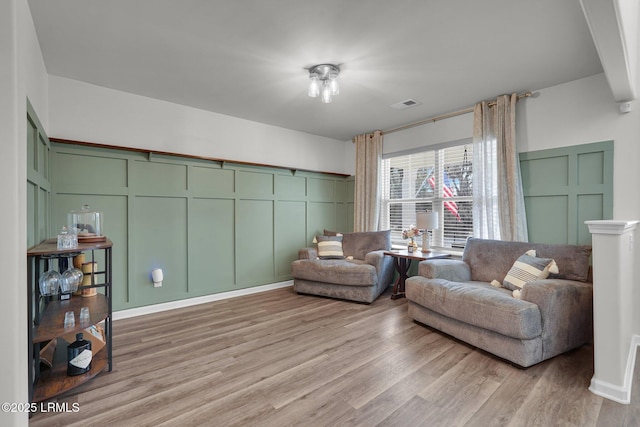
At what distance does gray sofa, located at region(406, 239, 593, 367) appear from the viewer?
7.18 ft

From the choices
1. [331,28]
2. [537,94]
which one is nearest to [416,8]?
[331,28]

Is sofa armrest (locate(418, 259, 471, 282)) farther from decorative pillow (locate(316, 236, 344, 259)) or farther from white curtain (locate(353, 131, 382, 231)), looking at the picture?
white curtain (locate(353, 131, 382, 231))

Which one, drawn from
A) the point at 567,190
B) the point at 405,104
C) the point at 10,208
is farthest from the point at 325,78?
the point at 567,190

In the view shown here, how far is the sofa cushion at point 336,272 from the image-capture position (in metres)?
3.77

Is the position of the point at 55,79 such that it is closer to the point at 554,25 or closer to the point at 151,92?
the point at 151,92

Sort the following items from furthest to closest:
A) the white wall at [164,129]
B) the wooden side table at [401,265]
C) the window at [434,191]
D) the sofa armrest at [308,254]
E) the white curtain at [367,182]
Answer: the white curtain at [367,182]
the sofa armrest at [308,254]
the window at [434,191]
the wooden side table at [401,265]
the white wall at [164,129]

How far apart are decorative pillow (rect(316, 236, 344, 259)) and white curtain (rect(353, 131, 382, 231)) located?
2.14ft

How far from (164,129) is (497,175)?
405 centimetres

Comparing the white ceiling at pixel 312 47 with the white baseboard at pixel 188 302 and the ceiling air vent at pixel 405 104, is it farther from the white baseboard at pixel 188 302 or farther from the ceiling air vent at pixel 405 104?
the white baseboard at pixel 188 302

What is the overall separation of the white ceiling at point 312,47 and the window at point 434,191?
876mm

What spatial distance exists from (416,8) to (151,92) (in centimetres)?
291

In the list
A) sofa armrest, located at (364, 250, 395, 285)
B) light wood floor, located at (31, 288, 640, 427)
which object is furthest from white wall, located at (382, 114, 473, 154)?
light wood floor, located at (31, 288, 640, 427)

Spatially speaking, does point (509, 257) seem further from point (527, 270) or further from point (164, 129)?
point (164, 129)

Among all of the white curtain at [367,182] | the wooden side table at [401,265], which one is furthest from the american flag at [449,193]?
the white curtain at [367,182]
